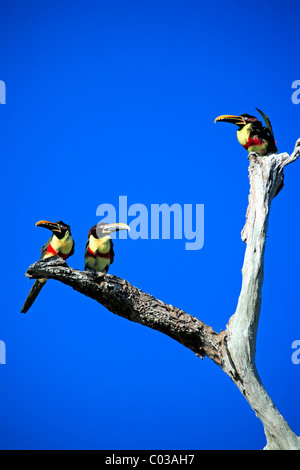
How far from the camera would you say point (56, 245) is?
274 inches

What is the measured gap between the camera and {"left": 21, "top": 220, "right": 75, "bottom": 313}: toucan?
6.87 metres

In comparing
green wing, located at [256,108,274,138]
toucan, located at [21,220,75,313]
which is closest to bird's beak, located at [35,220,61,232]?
toucan, located at [21,220,75,313]

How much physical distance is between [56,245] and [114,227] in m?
0.90

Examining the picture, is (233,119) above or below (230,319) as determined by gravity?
above

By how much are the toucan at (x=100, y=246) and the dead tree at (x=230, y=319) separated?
80cm

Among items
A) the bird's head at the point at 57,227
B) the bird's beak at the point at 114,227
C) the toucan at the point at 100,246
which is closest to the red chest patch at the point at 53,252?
the bird's head at the point at 57,227

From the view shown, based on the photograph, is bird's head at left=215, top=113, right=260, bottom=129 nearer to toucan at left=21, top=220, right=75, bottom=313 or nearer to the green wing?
the green wing

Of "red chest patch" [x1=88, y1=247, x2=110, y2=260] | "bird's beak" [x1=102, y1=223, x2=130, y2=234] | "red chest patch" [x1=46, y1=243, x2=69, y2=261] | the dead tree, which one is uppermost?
"bird's beak" [x1=102, y1=223, x2=130, y2=234]

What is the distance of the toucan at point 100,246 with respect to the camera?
22.3ft

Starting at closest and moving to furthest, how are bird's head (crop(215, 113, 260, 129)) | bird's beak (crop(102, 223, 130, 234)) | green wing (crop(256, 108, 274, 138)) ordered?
bird's beak (crop(102, 223, 130, 234)), green wing (crop(256, 108, 274, 138)), bird's head (crop(215, 113, 260, 129))

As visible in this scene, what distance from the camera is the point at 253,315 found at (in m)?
5.92

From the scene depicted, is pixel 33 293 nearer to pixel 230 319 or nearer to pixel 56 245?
pixel 56 245

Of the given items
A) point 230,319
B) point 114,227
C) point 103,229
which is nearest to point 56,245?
point 103,229
